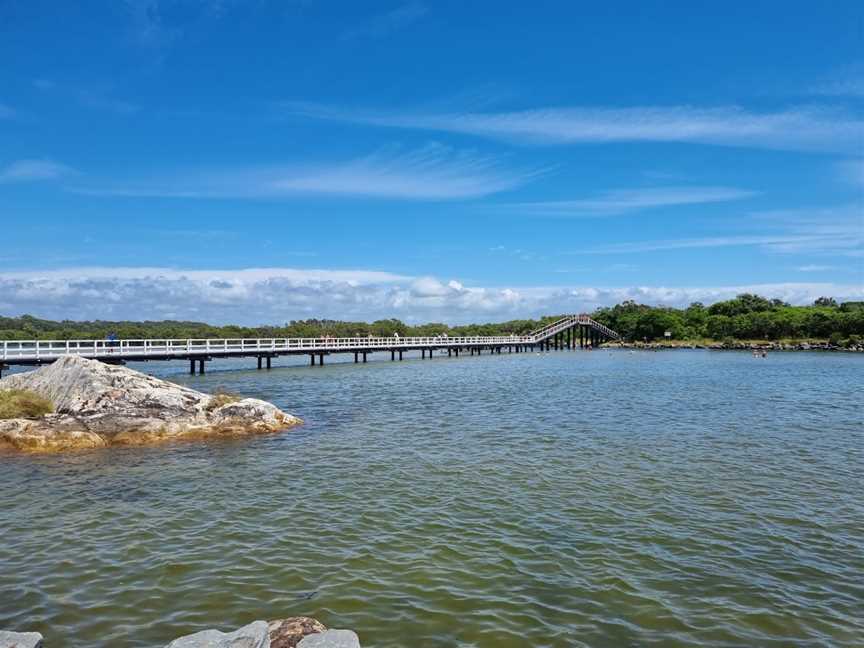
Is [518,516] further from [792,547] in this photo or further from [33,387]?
[33,387]

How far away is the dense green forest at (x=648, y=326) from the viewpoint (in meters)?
116

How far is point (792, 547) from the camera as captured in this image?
1086 centimetres

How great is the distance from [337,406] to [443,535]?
69.6 feet

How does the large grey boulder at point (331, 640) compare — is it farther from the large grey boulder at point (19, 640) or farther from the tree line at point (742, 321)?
the tree line at point (742, 321)

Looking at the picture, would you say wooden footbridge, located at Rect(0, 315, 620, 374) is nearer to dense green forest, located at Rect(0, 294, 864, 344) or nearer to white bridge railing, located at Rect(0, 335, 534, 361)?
white bridge railing, located at Rect(0, 335, 534, 361)

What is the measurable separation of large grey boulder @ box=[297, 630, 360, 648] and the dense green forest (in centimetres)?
10173

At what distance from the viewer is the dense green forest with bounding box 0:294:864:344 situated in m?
116

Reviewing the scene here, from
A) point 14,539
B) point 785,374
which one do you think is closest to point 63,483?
point 14,539

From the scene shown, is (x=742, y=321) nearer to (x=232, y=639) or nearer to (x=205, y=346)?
(x=205, y=346)

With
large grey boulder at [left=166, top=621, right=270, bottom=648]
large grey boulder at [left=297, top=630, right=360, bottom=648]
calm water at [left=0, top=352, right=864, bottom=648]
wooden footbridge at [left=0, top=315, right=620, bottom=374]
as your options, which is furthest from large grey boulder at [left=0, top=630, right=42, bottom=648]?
wooden footbridge at [left=0, top=315, right=620, bottom=374]

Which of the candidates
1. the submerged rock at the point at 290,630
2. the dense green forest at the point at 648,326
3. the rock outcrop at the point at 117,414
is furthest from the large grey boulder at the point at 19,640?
the dense green forest at the point at 648,326

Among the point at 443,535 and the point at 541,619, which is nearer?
the point at 541,619

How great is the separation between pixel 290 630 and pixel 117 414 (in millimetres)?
18429

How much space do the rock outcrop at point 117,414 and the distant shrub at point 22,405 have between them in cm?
45
